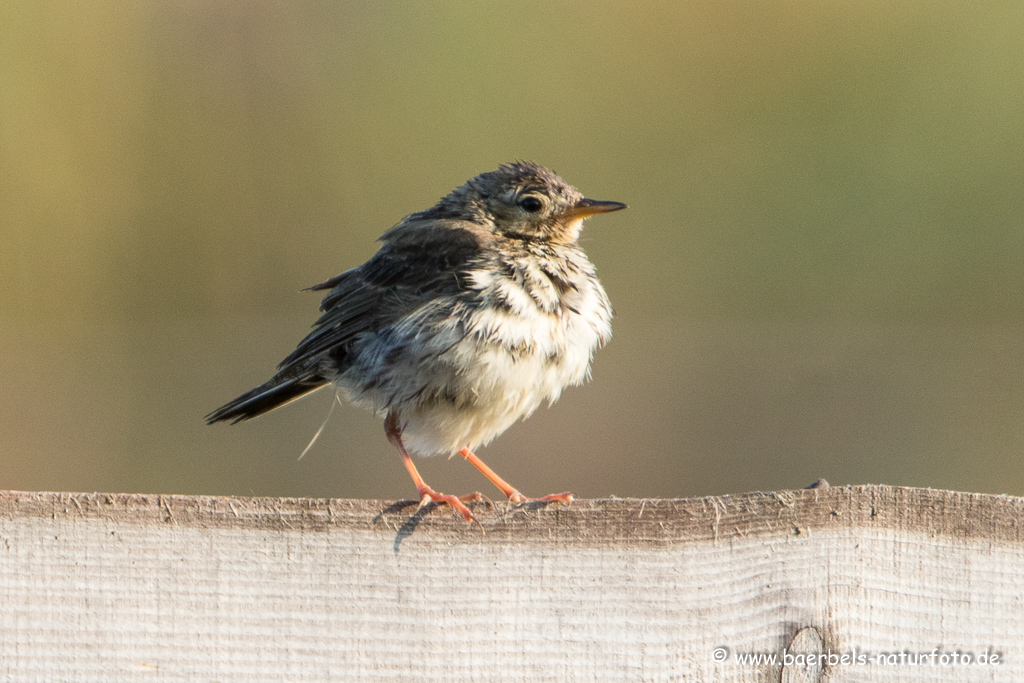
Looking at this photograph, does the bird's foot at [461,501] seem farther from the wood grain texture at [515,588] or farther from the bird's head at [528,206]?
the bird's head at [528,206]

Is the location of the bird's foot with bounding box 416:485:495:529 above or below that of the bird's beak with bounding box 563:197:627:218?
below

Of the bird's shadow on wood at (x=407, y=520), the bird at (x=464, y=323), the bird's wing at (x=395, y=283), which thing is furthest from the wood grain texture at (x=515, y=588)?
the bird's wing at (x=395, y=283)

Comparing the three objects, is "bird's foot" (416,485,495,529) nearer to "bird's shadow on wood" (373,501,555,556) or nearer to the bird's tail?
"bird's shadow on wood" (373,501,555,556)

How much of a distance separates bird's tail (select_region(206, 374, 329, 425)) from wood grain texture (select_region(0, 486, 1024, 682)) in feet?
5.26

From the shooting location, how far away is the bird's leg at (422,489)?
2580 mm

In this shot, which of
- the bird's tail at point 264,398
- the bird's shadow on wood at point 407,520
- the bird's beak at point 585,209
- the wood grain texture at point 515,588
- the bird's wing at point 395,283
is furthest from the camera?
the bird's beak at point 585,209

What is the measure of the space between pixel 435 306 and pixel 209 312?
234cm

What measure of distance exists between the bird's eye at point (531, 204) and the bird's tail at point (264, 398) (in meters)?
0.98

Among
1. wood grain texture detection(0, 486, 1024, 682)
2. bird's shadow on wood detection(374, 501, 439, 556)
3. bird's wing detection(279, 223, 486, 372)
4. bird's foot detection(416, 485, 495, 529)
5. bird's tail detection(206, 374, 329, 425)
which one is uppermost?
bird's wing detection(279, 223, 486, 372)

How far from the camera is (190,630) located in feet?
7.84

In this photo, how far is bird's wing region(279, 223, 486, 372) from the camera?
12.7ft

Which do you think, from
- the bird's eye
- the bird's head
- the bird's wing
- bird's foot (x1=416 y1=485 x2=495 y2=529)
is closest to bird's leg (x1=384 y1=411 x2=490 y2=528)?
bird's foot (x1=416 y1=485 x2=495 y2=529)

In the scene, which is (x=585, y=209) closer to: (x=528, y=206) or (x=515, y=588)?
(x=528, y=206)

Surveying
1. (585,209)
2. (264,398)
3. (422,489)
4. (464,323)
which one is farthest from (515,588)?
(585,209)
